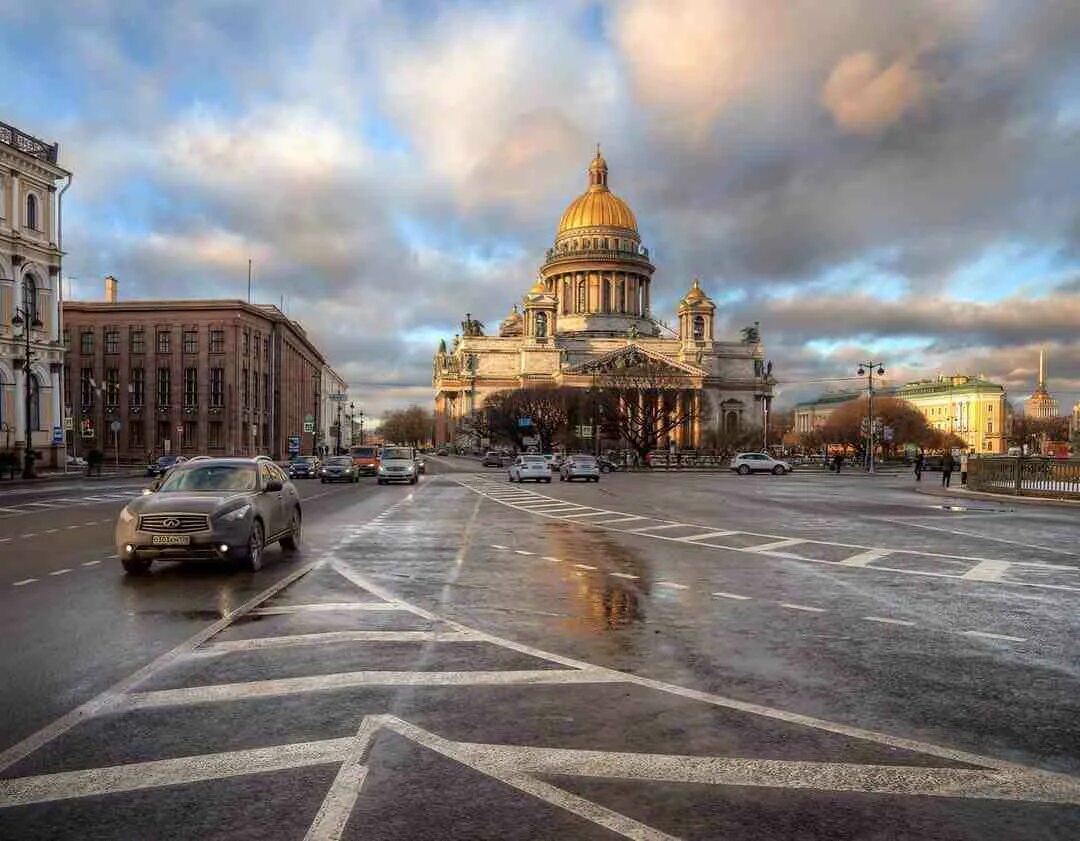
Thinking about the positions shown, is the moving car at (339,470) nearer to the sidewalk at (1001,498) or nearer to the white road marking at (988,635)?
the sidewalk at (1001,498)

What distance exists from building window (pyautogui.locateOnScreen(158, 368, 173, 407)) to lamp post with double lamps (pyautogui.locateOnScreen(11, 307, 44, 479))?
3018cm

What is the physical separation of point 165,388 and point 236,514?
70.8 meters

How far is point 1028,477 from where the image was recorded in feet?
110

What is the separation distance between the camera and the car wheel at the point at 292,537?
14.8 meters

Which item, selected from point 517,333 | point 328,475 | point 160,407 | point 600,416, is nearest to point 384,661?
point 328,475

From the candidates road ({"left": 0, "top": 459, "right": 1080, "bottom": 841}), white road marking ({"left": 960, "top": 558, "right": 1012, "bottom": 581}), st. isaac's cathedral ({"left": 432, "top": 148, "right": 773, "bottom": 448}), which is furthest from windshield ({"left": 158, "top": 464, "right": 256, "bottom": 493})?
st. isaac's cathedral ({"left": 432, "top": 148, "right": 773, "bottom": 448})

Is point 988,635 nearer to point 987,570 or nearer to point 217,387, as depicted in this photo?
point 987,570

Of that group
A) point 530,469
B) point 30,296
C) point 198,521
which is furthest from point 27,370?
point 198,521

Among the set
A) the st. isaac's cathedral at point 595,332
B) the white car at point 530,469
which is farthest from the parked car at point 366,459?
the st. isaac's cathedral at point 595,332

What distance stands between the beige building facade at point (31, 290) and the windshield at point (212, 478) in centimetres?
3509

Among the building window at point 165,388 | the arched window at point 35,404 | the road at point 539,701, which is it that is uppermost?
the building window at point 165,388

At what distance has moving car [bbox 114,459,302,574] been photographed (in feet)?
38.2

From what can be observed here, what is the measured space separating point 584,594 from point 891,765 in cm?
577

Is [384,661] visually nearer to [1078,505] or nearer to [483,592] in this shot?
[483,592]
